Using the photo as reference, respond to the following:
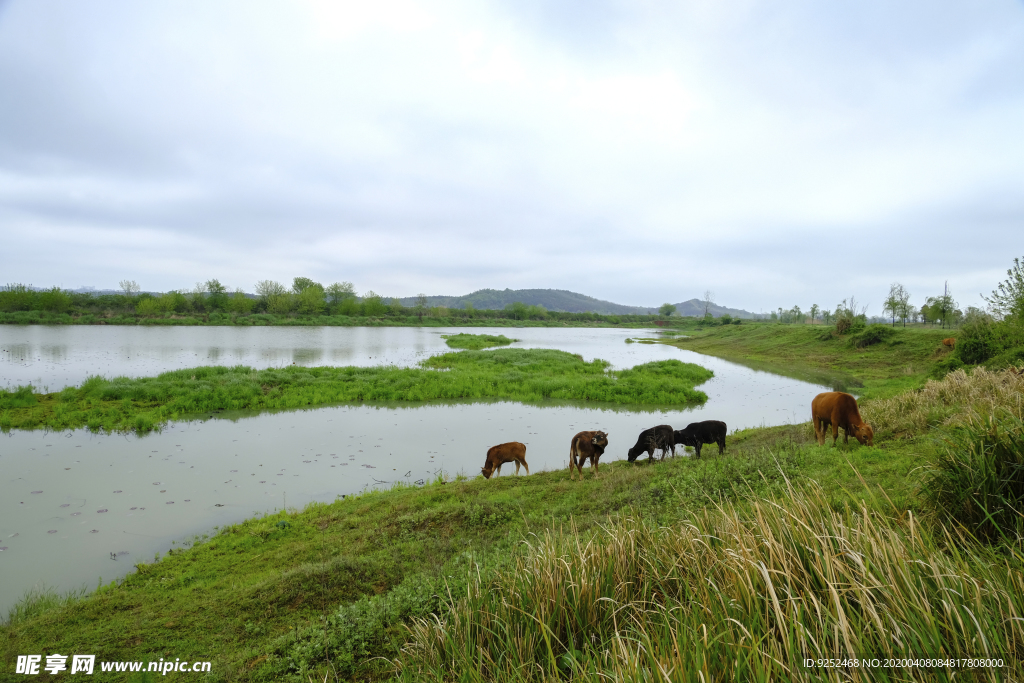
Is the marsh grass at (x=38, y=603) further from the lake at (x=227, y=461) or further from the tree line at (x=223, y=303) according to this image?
the tree line at (x=223, y=303)

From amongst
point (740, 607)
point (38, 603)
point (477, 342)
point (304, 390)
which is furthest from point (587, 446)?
point (477, 342)

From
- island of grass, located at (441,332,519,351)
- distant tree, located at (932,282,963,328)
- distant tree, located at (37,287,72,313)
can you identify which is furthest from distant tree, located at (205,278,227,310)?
distant tree, located at (932,282,963,328)

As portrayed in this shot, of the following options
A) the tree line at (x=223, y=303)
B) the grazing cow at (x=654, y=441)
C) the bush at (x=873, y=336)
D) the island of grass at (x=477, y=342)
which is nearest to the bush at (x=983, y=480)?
the grazing cow at (x=654, y=441)

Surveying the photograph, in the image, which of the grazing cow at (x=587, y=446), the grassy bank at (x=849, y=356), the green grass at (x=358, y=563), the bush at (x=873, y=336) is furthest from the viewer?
the bush at (x=873, y=336)

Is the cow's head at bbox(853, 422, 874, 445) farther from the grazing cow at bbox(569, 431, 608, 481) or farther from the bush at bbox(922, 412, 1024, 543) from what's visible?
the grazing cow at bbox(569, 431, 608, 481)

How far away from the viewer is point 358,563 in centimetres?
616

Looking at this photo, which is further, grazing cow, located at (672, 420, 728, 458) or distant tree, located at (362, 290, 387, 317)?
distant tree, located at (362, 290, 387, 317)

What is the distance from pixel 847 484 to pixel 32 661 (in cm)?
1000

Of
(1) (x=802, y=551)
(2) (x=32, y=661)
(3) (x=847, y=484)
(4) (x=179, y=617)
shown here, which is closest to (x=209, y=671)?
(4) (x=179, y=617)

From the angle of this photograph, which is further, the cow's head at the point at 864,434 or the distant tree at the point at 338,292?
the distant tree at the point at 338,292

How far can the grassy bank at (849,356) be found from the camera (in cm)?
2622

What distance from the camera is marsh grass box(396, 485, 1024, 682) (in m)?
2.11

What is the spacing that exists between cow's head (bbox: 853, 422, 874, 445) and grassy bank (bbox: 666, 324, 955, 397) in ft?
44.8

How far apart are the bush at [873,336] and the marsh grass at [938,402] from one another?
3102 cm
